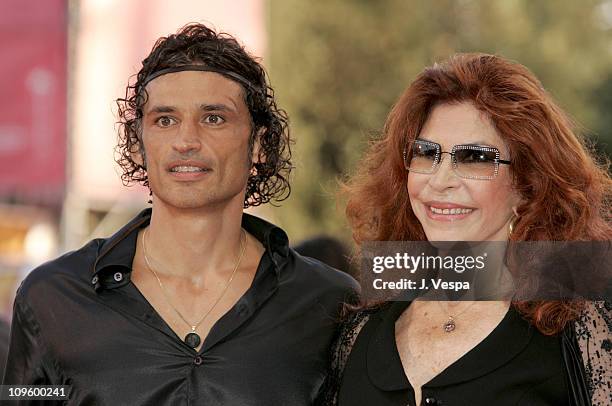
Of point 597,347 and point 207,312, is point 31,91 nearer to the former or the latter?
point 207,312

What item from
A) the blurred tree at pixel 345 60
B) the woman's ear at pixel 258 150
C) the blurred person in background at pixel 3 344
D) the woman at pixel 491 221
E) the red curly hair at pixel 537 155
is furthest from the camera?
the blurred tree at pixel 345 60

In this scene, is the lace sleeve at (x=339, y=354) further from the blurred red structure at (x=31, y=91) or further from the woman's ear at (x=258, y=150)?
the blurred red structure at (x=31, y=91)

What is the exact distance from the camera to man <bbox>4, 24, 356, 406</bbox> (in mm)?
3428

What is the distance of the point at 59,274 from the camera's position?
363cm

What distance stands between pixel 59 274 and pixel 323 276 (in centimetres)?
98

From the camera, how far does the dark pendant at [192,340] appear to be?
3451mm

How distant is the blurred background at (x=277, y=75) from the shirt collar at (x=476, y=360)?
41.2 inches

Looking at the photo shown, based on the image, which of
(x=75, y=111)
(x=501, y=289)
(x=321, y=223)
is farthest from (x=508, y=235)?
(x=321, y=223)

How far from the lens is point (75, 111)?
9125mm

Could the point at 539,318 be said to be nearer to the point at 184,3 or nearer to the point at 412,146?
the point at 412,146

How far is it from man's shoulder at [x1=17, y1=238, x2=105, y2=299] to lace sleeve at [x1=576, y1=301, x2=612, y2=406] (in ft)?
5.56

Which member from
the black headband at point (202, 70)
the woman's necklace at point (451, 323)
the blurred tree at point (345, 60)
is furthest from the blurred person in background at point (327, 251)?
the blurred tree at point (345, 60)

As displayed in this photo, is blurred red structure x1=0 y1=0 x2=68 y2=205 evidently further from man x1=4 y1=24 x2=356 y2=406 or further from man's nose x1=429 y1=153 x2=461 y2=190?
man's nose x1=429 y1=153 x2=461 y2=190

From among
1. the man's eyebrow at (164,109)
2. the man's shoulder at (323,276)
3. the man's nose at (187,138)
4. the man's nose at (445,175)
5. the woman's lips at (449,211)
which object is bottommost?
the man's shoulder at (323,276)
